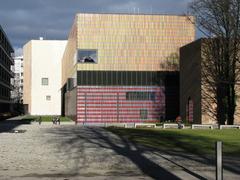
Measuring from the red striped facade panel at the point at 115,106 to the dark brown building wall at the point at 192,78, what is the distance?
9856 mm

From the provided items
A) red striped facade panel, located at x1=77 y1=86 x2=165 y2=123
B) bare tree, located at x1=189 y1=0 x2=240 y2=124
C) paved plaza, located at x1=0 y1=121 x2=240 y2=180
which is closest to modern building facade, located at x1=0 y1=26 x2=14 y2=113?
red striped facade panel, located at x1=77 y1=86 x2=165 y2=123

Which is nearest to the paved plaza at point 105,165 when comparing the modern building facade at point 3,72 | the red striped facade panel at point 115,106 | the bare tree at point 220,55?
the bare tree at point 220,55

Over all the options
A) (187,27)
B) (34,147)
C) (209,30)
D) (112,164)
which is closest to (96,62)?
(187,27)

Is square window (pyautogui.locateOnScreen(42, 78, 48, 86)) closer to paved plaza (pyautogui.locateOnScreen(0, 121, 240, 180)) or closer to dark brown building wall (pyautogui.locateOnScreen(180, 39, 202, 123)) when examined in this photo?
dark brown building wall (pyautogui.locateOnScreen(180, 39, 202, 123))

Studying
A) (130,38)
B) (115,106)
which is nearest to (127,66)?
(130,38)

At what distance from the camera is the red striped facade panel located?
72.3m

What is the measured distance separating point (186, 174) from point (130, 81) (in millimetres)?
60286

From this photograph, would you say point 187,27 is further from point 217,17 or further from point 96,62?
point 217,17

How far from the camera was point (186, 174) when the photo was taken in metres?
13.9

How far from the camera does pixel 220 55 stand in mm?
53625

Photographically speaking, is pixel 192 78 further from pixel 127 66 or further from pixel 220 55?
pixel 127 66

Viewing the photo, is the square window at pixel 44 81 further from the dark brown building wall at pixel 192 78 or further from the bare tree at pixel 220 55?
the bare tree at pixel 220 55

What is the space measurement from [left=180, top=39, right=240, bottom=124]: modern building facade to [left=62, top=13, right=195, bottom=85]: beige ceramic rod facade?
1000 centimetres

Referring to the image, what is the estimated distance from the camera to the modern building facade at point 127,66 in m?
72.6
